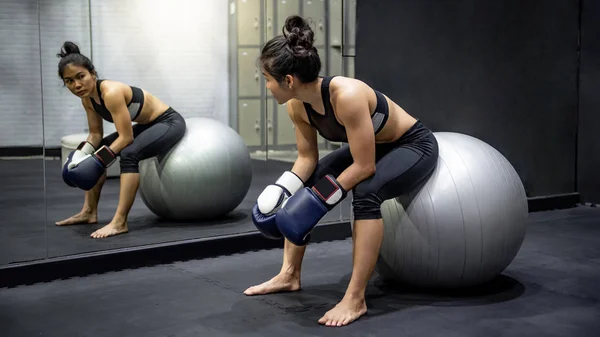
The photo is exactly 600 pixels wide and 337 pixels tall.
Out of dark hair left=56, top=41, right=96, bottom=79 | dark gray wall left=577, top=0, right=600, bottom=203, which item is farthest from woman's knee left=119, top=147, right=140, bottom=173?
dark gray wall left=577, top=0, right=600, bottom=203

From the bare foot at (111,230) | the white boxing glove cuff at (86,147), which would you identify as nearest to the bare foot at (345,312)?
the bare foot at (111,230)

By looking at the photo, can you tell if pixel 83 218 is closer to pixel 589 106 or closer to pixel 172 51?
pixel 172 51

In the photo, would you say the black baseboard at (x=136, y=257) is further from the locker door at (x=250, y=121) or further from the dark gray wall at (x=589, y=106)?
the dark gray wall at (x=589, y=106)

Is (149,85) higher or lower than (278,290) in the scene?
higher

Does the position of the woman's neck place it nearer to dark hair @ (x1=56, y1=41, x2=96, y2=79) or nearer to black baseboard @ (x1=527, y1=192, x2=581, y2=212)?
dark hair @ (x1=56, y1=41, x2=96, y2=79)

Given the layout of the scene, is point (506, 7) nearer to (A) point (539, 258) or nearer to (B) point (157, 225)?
(A) point (539, 258)

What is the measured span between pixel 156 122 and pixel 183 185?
0.46 meters

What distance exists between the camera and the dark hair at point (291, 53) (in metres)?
2.93

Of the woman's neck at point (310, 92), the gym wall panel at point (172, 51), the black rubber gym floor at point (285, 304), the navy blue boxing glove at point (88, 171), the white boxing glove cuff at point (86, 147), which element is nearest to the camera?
the black rubber gym floor at point (285, 304)

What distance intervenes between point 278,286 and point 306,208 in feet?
2.22

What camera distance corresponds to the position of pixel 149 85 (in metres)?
4.96

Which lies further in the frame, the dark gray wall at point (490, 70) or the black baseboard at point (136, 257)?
the dark gray wall at point (490, 70)

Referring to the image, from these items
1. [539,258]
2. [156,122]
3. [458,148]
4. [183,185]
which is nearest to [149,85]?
[156,122]

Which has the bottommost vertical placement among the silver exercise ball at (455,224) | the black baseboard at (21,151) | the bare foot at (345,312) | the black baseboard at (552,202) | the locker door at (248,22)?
the black baseboard at (552,202)
